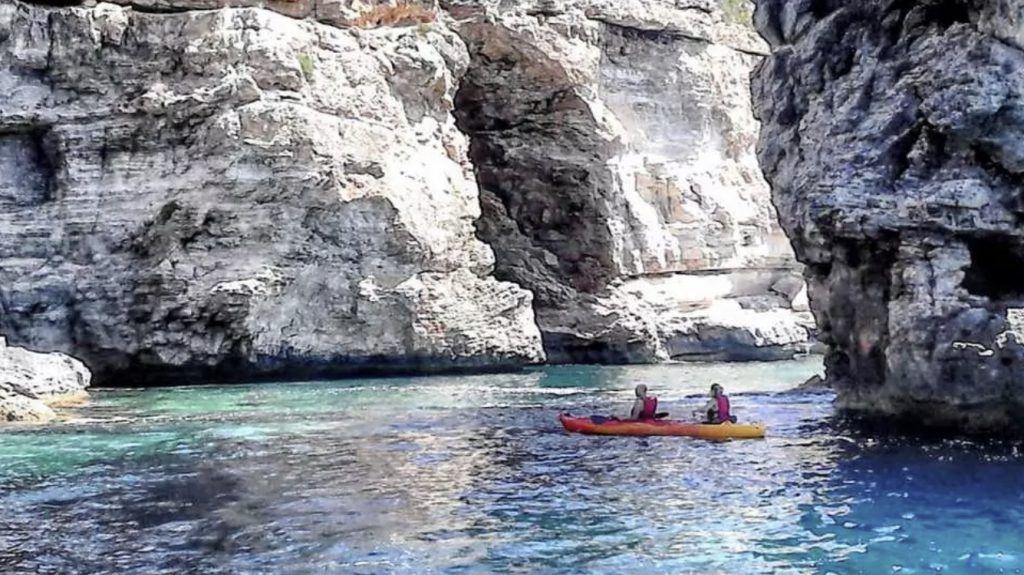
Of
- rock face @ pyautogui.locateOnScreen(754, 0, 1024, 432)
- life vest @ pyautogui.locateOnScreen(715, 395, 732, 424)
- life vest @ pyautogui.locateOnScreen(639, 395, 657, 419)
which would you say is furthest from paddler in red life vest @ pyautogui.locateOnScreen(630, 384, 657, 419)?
rock face @ pyautogui.locateOnScreen(754, 0, 1024, 432)

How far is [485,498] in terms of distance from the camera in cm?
1398

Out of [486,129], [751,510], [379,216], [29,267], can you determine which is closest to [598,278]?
[486,129]

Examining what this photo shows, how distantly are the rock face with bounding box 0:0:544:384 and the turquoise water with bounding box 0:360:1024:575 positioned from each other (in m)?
9.04

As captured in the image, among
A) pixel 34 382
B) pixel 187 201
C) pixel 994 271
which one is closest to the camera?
pixel 994 271

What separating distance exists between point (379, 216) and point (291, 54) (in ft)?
16.6

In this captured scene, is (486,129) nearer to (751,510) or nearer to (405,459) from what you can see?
(405,459)

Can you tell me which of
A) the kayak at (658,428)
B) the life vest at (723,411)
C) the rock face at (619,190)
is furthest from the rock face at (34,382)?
the rock face at (619,190)

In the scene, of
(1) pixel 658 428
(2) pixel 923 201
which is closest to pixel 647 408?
(1) pixel 658 428

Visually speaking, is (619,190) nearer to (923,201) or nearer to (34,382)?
(34,382)

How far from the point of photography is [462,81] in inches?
1735

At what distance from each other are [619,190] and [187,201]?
20.4 meters

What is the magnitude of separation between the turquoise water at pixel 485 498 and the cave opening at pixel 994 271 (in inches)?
95.5

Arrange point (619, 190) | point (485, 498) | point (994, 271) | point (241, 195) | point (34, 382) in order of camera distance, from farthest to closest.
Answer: point (619, 190) < point (241, 195) < point (34, 382) < point (994, 271) < point (485, 498)

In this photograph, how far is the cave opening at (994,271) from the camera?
1750 centimetres
